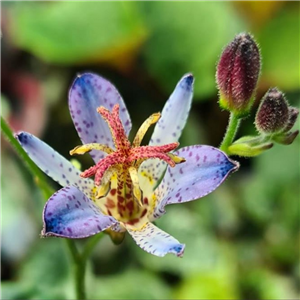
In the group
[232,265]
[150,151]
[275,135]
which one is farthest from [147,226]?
[232,265]

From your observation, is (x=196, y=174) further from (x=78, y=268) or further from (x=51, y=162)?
(x=78, y=268)

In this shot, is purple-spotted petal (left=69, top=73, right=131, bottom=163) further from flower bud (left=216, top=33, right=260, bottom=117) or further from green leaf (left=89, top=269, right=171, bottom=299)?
green leaf (left=89, top=269, right=171, bottom=299)

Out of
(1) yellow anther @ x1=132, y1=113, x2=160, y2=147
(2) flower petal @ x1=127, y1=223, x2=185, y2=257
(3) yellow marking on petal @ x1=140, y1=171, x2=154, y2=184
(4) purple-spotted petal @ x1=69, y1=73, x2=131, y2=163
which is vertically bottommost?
(2) flower petal @ x1=127, y1=223, x2=185, y2=257

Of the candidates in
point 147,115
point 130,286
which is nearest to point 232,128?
point 130,286

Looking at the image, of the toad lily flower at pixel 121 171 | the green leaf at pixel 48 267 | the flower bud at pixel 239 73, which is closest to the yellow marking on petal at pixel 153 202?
the toad lily flower at pixel 121 171

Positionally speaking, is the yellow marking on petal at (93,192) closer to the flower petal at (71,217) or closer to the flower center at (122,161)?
the flower center at (122,161)

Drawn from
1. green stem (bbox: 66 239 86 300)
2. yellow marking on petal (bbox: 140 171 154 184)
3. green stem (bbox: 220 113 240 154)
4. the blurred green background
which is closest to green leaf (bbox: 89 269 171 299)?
the blurred green background
